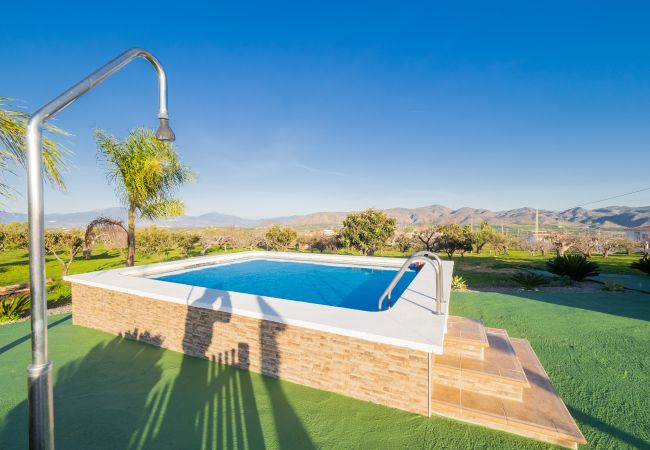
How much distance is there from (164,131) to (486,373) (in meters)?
4.73

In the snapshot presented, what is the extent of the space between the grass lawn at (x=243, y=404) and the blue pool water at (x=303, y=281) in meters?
3.83

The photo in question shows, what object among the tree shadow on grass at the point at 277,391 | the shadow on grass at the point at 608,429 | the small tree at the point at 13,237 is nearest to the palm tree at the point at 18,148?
the tree shadow on grass at the point at 277,391

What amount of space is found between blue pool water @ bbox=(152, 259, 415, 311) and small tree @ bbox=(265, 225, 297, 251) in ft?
45.1

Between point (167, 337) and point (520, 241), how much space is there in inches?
1703

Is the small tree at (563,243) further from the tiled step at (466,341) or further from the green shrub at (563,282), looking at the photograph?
the tiled step at (466,341)

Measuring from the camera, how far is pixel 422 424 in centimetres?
329

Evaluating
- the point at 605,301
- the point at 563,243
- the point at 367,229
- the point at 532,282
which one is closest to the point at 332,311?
the point at 605,301

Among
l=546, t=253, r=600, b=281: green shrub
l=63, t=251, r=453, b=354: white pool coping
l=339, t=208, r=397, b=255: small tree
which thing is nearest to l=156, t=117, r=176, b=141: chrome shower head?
l=63, t=251, r=453, b=354: white pool coping

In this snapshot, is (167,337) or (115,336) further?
(115,336)

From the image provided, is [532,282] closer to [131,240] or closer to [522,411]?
[522,411]

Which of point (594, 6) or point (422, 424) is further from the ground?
point (594, 6)

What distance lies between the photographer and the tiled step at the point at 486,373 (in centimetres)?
355

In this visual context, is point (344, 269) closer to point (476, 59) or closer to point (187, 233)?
point (187, 233)

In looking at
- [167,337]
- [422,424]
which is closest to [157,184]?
[167,337]
